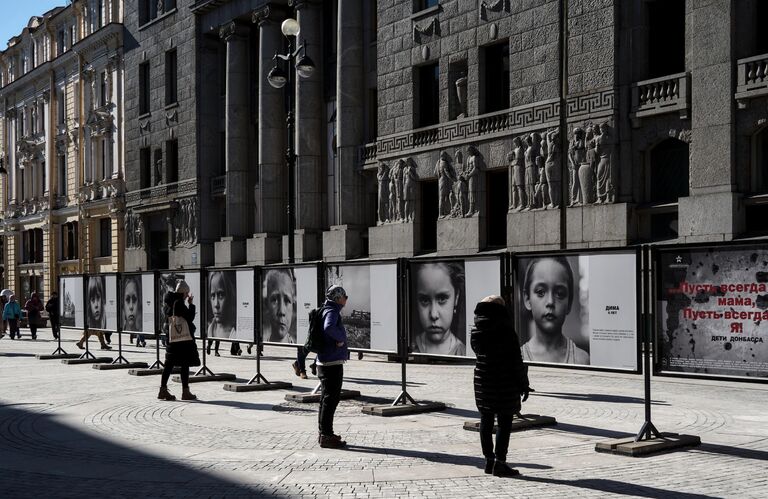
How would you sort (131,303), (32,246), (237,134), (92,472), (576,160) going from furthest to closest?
(32,246) → (237,134) → (576,160) → (131,303) → (92,472)

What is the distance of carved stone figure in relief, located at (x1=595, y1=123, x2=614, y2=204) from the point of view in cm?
2300

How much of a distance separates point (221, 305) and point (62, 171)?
140ft

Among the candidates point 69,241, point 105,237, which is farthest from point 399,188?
point 69,241

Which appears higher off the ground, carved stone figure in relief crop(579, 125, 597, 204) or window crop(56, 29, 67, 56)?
window crop(56, 29, 67, 56)

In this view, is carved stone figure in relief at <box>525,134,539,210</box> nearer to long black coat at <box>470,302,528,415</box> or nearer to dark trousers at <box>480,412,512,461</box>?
long black coat at <box>470,302,528,415</box>

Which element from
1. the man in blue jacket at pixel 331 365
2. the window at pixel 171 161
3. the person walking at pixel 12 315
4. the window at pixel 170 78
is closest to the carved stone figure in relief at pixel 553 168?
the man in blue jacket at pixel 331 365

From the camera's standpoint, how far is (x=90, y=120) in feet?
172

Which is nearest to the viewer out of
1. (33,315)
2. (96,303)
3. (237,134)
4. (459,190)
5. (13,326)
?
(96,303)

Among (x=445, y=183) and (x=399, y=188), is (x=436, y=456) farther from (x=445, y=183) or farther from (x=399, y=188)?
(x=399, y=188)

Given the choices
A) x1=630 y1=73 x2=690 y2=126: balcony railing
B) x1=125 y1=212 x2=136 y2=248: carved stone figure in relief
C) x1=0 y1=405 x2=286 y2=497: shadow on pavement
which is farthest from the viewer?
x1=125 y1=212 x2=136 y2=248: carved stone figure in relief

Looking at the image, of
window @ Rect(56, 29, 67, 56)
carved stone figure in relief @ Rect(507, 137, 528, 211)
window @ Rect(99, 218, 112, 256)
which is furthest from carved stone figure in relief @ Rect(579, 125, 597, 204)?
window @ Rect(56, 29, 67, 56)

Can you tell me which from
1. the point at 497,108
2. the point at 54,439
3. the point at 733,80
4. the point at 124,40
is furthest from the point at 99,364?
the point at 124,40

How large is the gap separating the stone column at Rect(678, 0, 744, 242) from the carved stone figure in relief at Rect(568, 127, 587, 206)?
118 inches

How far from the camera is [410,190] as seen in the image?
1151 inches
